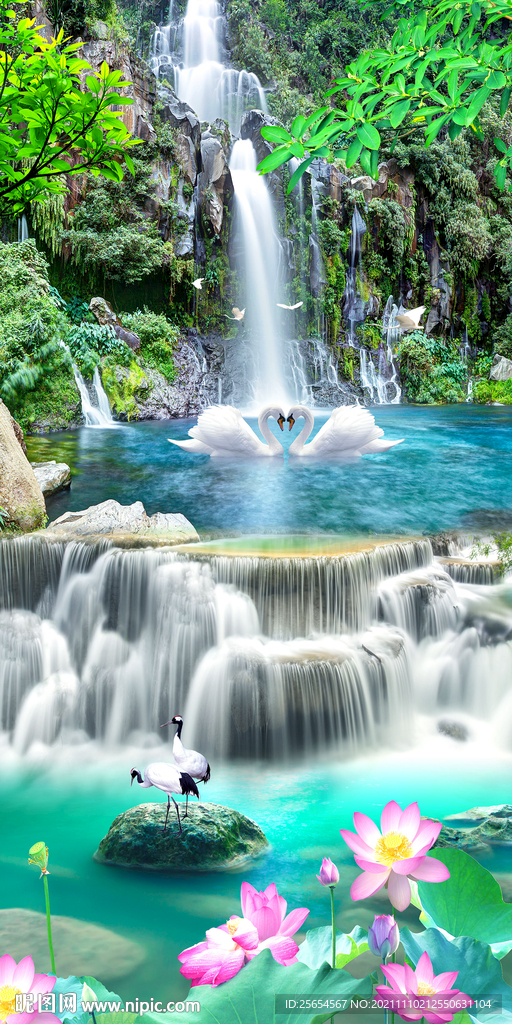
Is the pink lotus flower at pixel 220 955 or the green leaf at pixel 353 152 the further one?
the green leaf at pixel 353 152

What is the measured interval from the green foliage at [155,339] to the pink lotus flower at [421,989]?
14.7m

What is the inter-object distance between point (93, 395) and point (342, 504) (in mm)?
7667

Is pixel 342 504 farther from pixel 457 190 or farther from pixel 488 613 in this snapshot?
pixel 457 190

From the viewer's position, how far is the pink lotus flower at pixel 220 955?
763 millimetres

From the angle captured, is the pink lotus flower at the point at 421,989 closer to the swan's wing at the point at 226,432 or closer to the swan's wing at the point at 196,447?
the swan's wing at the point at 226,432

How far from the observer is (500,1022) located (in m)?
0.77

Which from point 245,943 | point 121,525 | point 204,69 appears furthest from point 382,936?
point 204,69

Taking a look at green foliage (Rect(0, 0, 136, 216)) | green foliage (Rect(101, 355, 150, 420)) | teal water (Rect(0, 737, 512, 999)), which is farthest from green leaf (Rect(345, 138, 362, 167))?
green foliage (Rect(101, 355, 150, 420))

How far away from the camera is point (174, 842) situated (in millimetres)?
2713

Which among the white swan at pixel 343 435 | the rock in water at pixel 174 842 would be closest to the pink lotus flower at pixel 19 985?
the rock in water at pixel 174 842

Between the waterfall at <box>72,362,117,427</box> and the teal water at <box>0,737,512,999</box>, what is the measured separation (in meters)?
9.16

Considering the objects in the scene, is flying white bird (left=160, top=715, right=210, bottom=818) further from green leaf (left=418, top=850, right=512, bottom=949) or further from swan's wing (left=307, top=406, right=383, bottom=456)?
swan's wing (left=307, top=406, right=383, bottom=456)

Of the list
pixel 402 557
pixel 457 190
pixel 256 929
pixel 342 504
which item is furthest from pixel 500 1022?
pixel 457 190

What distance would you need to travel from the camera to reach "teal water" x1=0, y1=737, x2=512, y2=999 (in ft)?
7.81
